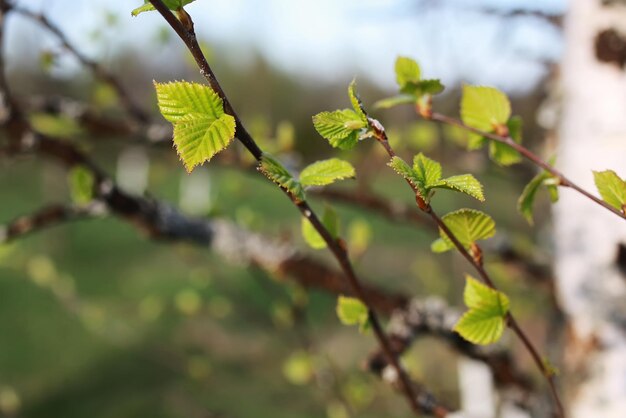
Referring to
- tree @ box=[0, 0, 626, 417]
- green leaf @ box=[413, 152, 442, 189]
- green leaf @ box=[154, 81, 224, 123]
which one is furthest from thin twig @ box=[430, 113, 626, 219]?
green leaf @ box=[154, 81, 224, 123]

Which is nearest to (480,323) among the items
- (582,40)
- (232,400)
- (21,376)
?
(582,40)

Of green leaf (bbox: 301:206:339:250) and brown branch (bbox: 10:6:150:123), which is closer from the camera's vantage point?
green leaf (bbox: 301:206:339:250)

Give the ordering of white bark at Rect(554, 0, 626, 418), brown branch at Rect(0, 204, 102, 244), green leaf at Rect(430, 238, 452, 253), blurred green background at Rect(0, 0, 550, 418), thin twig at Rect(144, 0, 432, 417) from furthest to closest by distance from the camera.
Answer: blurred green background at Rect(0, 0, 550, 418) < brown branch at Rect(0, 204, 102, 244) < white bark at Rect(554, 0, 626, 418) < green leaf at Rect(430, 238, 452, 253) < thin twig at Rect(144, 0, 432, 417)

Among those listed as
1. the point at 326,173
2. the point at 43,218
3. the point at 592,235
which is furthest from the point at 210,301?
the point at 326,173

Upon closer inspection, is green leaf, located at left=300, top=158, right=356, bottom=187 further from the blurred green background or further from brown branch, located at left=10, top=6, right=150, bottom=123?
brown branch, located at left=10, top=6, right=150, bottom=123

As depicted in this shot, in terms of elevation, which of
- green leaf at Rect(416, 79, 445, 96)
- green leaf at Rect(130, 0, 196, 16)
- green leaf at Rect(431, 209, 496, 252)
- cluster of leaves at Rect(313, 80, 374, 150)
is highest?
green leaf at Rect(130, 0, 196, 16)

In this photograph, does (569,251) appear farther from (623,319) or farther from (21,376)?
(21,376)

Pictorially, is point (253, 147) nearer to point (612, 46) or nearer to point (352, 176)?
point (352, 176)
